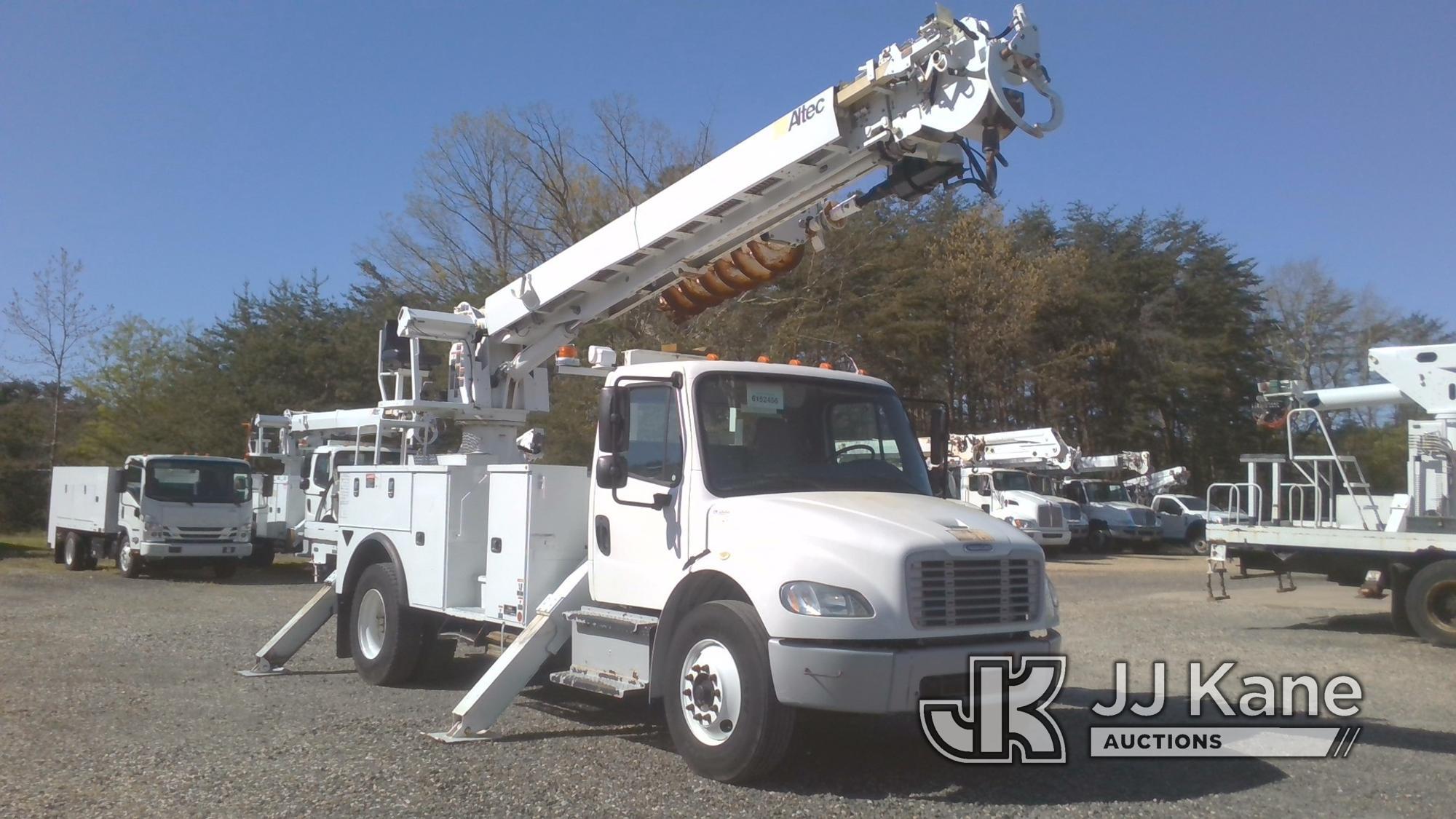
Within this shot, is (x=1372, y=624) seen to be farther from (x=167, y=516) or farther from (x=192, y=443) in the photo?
(x=192, y=443)

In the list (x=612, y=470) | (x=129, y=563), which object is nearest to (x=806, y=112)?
(x=612, y=470)

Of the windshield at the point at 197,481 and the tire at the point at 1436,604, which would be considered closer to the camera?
the tire at the point at 1436,604

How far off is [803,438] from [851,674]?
6.31 ft

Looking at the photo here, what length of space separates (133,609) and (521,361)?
8.95 m

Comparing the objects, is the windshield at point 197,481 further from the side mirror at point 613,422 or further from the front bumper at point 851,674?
the front bumper at point 851,674

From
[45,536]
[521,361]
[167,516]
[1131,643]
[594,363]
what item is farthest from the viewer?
[45,536]

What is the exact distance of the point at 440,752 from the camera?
7184mm

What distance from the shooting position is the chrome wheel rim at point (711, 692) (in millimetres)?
6416

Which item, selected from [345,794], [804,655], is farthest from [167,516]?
[804,655]

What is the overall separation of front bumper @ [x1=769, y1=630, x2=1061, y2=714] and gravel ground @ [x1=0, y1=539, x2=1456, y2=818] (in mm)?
537

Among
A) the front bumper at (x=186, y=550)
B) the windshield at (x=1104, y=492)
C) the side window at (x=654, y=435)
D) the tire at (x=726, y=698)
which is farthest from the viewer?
the windshield at (x=1104, y=492)

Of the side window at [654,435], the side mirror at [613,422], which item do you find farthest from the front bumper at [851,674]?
the side mirror at [613,422]

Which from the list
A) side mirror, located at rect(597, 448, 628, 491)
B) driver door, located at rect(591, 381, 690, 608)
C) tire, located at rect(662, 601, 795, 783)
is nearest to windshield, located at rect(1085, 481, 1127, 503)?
driver door, located at rect(591, 381, 690, 608)

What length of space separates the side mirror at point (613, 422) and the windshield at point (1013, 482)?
25.5 m
